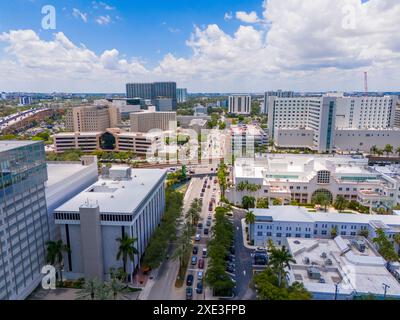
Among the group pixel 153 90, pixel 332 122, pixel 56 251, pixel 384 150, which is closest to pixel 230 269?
pixel 56 251

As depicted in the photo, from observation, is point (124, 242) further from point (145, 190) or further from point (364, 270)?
point (364, 270)

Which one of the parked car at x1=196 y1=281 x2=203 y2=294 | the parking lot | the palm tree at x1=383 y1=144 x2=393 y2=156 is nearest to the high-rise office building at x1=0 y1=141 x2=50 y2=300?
the parking lot

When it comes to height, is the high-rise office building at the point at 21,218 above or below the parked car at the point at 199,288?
above

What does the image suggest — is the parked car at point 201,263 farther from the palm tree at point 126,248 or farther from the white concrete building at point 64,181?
the white concrete building at point 64,181

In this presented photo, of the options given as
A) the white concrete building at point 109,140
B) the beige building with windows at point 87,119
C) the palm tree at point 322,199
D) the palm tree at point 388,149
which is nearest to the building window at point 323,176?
the palm tree at point 322,199

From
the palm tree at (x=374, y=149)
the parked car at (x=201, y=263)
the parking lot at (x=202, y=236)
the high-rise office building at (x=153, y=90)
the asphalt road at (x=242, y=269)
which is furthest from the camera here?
the high-rise office building at (x=153, y=90)

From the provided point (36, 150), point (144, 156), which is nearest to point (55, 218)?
point (36, 150)
